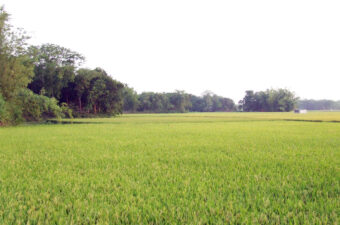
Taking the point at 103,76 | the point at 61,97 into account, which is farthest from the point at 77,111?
the point at 103,76

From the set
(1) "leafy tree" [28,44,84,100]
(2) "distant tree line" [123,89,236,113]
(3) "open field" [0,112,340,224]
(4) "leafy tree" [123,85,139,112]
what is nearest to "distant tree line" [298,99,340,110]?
(2) "distant tree line" [123,89,236,113]

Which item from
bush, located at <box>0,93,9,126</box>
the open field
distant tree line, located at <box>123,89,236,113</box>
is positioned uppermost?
distant tree line, located at <box>123,89,236,113</box>

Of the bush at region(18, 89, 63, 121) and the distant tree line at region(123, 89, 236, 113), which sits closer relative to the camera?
the bush at region(18, 89, 63, 121)

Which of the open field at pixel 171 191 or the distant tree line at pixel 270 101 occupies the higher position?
the distant tree line at pixel 270 101

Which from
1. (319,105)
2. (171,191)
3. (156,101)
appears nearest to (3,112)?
(171,191)

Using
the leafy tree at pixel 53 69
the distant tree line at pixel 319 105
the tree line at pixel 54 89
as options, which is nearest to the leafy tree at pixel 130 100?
the tree line at pixel 54 89

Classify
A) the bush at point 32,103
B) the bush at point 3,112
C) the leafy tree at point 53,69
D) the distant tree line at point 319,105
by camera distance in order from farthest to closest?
1. the distant tree line at point 319,105
2. the leafy tree at point 53,69
3. the bush at point 32,103
4. the bush at point 3,112

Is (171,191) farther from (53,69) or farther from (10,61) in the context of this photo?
(53,69)

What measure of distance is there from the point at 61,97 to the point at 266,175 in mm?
42284

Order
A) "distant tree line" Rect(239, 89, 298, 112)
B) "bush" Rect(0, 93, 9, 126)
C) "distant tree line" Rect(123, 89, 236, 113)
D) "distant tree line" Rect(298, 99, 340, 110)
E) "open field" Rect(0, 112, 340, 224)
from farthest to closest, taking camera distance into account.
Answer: "distant tree line" Rect(298, 99, 340, 110) → "distant tree line" Rect(239, 89, 298, 112) → "distant tree line" Rect(123, 89, 236, 113) → "bush" Rect(0, 93, 9, 126) → "open field" Rect(0, 112, 340, 224)

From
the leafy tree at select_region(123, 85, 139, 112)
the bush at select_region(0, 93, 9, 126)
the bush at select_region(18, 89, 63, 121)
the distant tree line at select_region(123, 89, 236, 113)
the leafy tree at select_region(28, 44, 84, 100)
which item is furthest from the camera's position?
the distant tree line at select_region(123, 89, 236, 113)

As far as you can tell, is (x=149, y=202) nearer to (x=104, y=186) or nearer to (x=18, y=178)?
(x=104, y=186)

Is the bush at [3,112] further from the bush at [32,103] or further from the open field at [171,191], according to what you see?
the open field at [171,191]

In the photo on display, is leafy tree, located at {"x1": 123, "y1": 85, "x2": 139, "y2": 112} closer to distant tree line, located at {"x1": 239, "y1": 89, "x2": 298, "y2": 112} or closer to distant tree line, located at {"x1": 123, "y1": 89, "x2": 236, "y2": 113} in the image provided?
distant tree line, located at {"x1": 123, "y1": 89, "x2": 236, "y2": 113}
